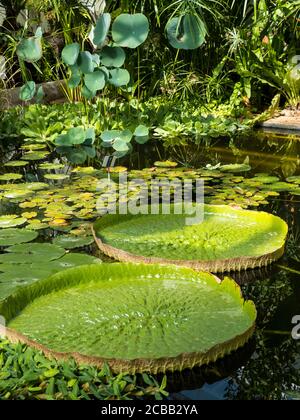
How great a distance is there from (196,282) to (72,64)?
93.9 inches

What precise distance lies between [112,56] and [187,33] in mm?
1076

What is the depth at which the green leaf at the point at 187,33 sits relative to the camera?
4988mm

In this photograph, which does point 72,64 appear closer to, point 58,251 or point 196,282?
point 58,251

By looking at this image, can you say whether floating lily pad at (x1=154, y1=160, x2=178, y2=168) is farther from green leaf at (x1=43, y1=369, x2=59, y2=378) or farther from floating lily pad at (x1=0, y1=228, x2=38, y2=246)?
green leaf at (x1=43, y1=369, x2=59, y2=378)

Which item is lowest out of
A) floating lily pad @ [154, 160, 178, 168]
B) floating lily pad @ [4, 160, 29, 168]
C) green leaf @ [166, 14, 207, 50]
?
floating lily pad @ [154, 160, 178, 168]

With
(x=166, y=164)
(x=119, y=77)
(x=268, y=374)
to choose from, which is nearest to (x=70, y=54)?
(x=119, y=77)

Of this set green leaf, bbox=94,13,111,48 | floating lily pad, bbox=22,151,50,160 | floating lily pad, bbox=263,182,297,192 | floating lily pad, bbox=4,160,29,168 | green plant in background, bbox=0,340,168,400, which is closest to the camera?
green plant in background, bbox=0,340,168,400

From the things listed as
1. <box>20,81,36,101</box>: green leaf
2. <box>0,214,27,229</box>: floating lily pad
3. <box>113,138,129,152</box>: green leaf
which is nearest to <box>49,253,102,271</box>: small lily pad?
<box>0,214,27,229</box>: floating lily pad

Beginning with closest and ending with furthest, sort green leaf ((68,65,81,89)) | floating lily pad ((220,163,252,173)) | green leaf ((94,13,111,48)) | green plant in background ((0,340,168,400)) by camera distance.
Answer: green plant in background ((0,340,168,400)), floating lily pad ((220,163,252,173)), green leaf ((94,13,111,48)), green leaf ((68,65,81,89))

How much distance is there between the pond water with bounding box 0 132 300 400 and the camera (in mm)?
1636

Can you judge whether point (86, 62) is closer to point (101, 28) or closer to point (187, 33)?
point (101, 28)

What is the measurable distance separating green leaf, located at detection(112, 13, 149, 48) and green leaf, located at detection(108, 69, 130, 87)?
0.57ft

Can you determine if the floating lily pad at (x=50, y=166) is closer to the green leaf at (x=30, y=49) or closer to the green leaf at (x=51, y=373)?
the green leaf at (x=30, y=49)
